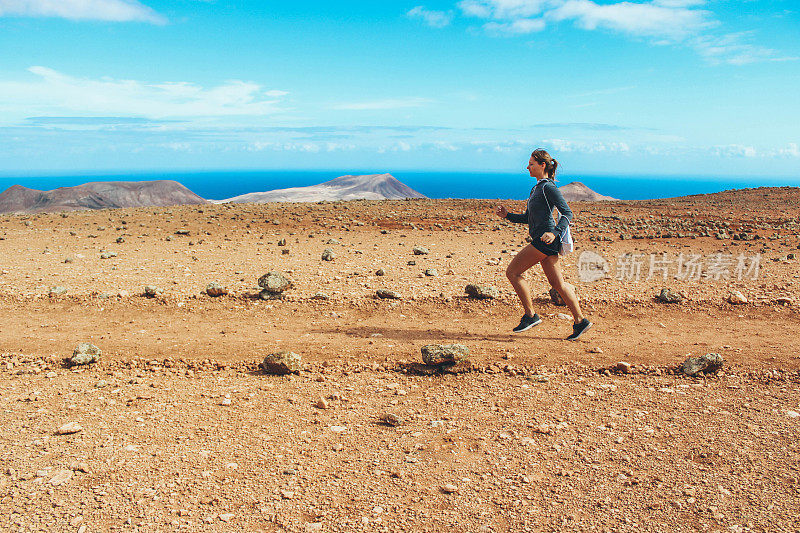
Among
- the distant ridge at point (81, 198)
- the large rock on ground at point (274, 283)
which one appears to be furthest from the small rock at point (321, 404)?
the distant ridge at point (81, 198)

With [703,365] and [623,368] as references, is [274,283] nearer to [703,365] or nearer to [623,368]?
[623,368]

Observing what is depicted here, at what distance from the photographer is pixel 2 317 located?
8.30 m

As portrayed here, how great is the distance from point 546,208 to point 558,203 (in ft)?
0.56

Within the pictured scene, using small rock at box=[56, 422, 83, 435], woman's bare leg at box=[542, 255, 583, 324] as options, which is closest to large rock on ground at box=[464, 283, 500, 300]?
woman's bare leg at box=[542, 255, 583, 324]

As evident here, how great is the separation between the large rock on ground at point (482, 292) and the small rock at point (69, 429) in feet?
19.7

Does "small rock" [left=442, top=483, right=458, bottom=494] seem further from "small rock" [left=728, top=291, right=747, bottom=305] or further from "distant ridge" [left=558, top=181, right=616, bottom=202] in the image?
"distant ridge" [left=558, top=181, right=616, bottom=202]

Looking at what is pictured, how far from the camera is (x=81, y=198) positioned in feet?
274

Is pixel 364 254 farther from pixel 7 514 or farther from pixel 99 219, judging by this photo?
pixel 99 219

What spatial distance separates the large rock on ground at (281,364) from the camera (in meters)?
5.97

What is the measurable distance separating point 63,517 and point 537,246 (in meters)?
5.63

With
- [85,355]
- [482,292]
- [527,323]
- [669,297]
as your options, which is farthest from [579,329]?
[85,355]

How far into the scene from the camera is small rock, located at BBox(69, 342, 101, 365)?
20.3ft

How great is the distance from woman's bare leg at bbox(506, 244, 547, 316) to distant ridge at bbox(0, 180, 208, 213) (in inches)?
2614

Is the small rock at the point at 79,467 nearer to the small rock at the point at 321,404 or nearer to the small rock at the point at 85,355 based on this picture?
the small rock at the point at 321,404
